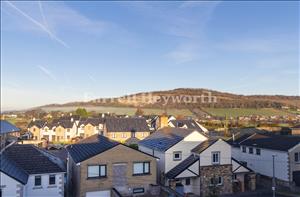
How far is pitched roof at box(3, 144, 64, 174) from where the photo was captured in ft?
81.2

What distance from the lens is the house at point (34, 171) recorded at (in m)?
23.6

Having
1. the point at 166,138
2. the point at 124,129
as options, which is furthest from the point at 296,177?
the point at 124,129

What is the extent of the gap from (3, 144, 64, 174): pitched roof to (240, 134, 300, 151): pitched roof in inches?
1010

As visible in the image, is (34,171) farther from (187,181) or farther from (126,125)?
(126,125)

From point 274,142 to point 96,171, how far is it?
2344 centimetres

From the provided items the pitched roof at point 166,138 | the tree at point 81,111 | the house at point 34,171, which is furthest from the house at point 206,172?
the tree at point 81,111

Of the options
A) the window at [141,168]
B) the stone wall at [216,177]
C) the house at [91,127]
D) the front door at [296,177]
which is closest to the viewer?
the window at [141,168]

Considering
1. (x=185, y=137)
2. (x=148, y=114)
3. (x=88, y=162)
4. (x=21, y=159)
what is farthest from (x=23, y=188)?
(x=148, y=114)

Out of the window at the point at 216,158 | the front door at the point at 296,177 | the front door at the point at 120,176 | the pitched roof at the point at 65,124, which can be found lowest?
the front door at the point at 296,177

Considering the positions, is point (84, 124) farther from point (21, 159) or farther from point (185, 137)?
point (21, 159)

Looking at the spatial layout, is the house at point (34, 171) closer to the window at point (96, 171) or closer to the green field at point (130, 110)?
the window at point (96, 171)

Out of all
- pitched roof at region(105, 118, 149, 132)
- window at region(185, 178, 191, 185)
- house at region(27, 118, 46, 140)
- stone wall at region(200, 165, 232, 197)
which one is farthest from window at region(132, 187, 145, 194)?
house at region(27, 118, 46, 140)

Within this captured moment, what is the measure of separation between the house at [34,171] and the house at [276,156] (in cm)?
2518

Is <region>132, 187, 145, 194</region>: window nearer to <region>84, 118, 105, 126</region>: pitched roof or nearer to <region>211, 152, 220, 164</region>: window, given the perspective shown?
<region>211, 152, 220, 164</region>: window
